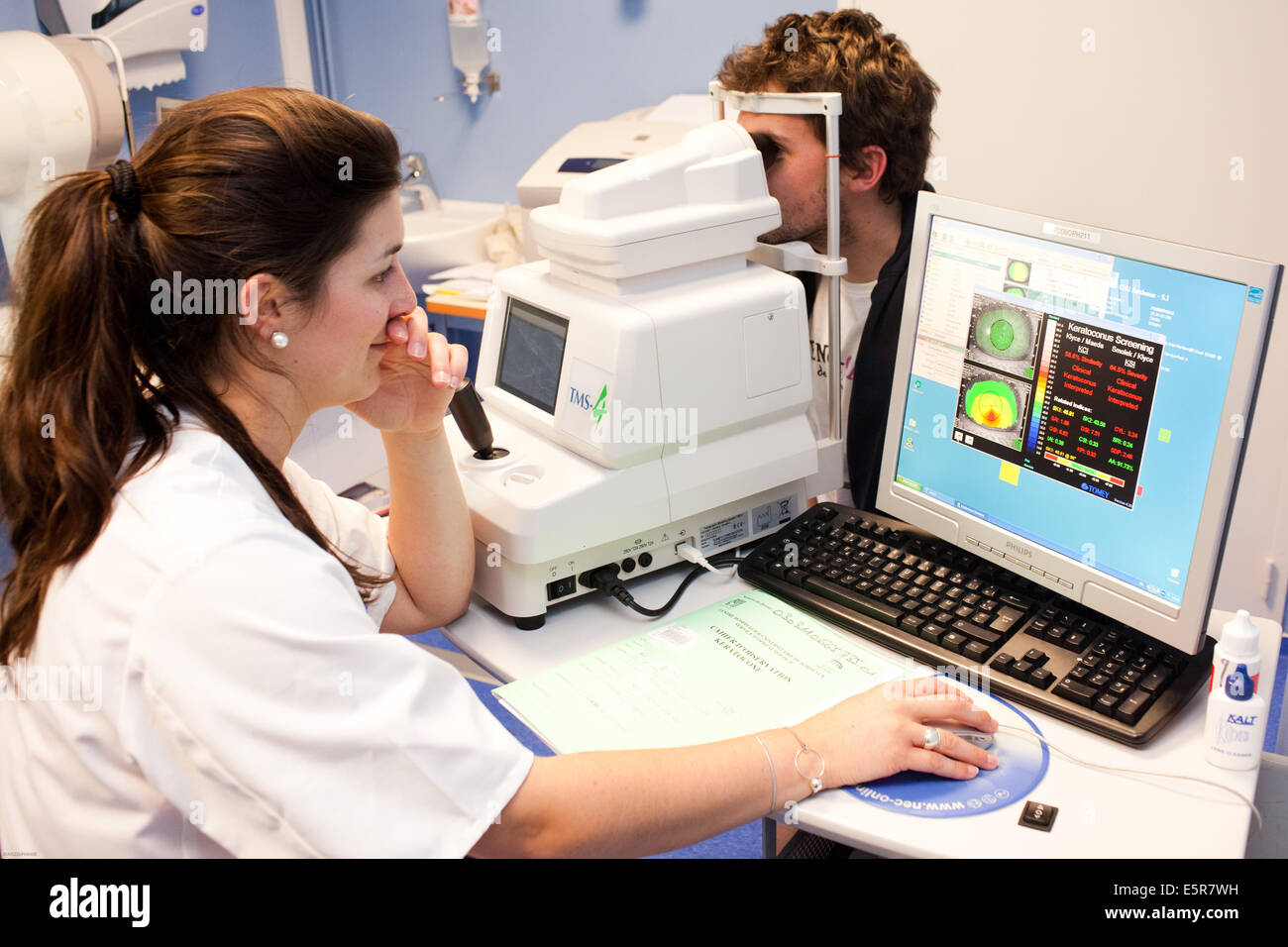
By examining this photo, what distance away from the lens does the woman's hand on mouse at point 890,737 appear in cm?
101

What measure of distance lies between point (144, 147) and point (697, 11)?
2.28m

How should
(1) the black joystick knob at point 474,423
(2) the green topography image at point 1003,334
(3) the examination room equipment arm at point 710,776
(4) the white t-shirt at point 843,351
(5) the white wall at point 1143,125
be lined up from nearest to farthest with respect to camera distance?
(3) the examination room equipment arm at point 710,776
(2) the green topography image at point 1003,334
(1) the black joystick knob at point 474,423
(4) the white t-shirt at point 843,351
(5) the white wall at point 1143,125

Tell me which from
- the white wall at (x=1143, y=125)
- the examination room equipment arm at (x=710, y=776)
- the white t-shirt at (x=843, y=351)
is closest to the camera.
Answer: the examination room equipment arm at (x=710, y=776)

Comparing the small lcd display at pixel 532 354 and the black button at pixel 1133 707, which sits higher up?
the small lcd display at pixel 532 354

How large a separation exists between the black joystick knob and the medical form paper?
1.02ft

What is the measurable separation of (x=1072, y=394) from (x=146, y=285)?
2.88 feet

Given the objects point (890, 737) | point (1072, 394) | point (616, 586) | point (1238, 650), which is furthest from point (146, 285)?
point (1238, 650)

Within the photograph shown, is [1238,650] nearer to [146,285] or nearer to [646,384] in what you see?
[646,384]

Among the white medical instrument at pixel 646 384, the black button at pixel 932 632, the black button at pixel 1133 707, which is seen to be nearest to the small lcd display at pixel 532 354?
the white medical instrument at pixel 646 384

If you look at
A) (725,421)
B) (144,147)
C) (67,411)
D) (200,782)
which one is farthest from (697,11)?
(200,782)

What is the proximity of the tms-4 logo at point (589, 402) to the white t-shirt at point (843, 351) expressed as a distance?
1.36 feet

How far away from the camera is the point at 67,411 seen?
0.90 m

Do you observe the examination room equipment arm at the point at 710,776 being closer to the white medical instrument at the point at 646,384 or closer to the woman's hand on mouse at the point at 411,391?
the white medical instrument at the point at 646,384

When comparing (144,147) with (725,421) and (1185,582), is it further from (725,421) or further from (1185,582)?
(1185,582)
